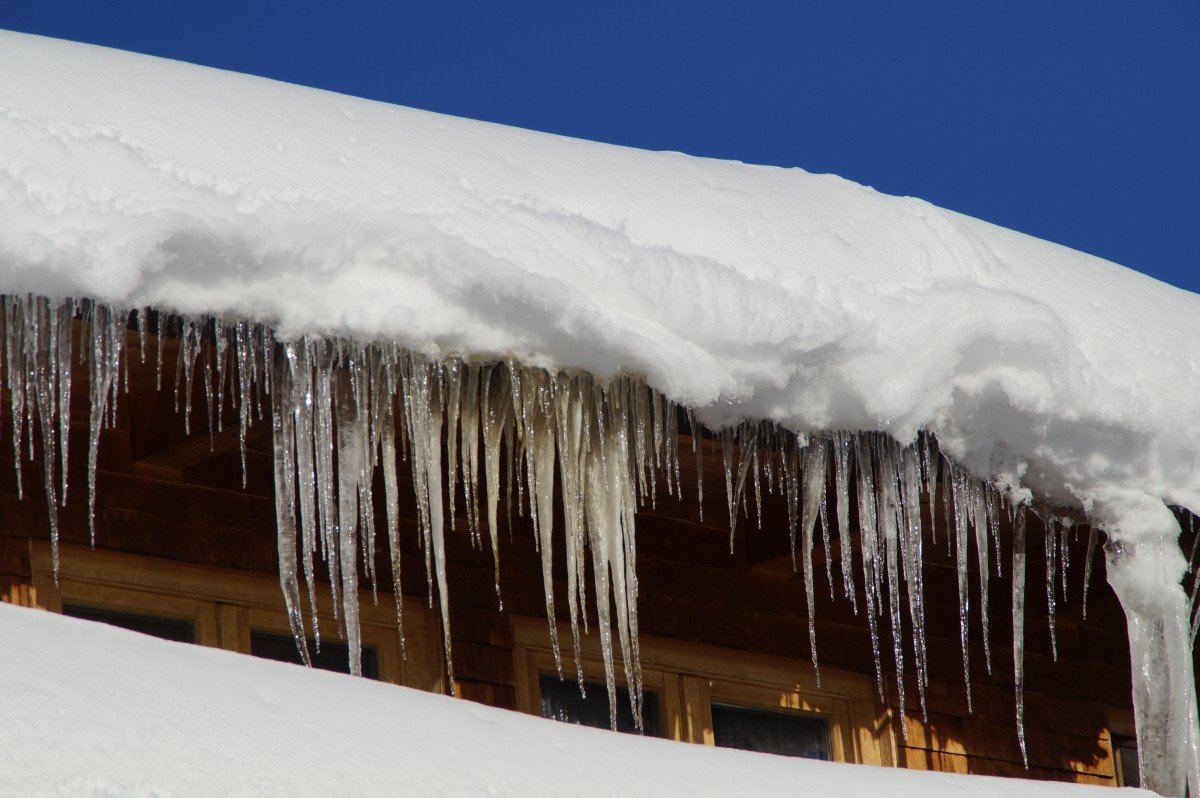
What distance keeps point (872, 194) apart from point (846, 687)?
201 cm

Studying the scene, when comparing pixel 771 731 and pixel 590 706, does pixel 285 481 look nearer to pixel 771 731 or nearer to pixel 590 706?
pixel 590 706

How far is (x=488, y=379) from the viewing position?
3047 millimetres

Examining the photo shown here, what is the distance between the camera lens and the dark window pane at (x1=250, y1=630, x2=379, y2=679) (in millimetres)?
4293

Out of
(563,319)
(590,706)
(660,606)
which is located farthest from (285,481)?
(660,606)

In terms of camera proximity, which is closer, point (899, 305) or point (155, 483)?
point (899, 305)

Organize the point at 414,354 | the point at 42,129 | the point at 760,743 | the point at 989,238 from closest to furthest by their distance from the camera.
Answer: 1. the point at 42,129
2. the point at 414,354
3. the point at 989,238
4. the point at 760,743

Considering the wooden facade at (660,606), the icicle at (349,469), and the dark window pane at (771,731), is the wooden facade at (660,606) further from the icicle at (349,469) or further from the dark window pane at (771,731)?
the icicle at (349,469)

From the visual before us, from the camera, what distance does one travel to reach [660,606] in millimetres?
4867

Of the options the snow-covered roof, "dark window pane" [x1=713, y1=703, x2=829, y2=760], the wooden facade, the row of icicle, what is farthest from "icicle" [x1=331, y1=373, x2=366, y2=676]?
"dark window pane" [x1=713, y1=703, x2=829, y2=760]

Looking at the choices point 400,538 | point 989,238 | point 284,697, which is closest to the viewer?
point 284,697

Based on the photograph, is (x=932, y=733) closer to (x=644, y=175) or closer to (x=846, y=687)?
(x=846, y=687)

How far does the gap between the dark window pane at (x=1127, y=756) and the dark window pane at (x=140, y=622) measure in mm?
3592

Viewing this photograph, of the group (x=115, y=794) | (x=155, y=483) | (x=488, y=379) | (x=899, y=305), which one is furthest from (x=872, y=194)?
(x=115, y=794)

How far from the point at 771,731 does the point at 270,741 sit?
3.19m
